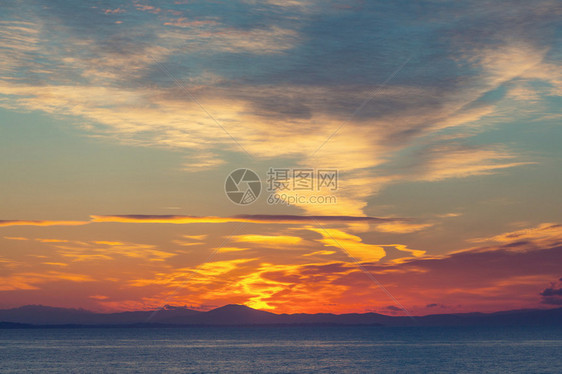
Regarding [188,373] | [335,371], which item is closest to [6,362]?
[188,373]

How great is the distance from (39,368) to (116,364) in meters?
16.2

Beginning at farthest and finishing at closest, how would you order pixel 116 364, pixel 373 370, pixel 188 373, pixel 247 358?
pixel 247 358, pixel 116 364, pixel 373 370, pixel 188 373

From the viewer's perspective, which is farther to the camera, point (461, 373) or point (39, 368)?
point (39, 368)

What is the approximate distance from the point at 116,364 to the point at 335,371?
165ft

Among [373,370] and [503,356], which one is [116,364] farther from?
[503,356]

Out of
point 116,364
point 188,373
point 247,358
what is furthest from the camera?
point 247,358

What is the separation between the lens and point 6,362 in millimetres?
141500

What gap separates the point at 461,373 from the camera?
385ft

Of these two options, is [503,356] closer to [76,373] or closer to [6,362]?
[76,373]

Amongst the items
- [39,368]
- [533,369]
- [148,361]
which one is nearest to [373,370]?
[533,369]

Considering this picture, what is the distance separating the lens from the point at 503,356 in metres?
161

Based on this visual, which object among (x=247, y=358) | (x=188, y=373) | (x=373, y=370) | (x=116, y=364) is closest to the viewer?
(x=188, y=373)

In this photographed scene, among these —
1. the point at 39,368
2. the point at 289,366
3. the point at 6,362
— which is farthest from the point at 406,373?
the point at 6,362

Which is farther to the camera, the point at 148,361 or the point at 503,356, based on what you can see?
the point at 503,356
